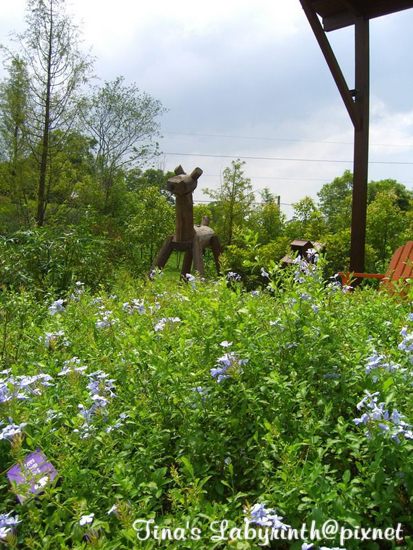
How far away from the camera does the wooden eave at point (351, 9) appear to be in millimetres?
4812

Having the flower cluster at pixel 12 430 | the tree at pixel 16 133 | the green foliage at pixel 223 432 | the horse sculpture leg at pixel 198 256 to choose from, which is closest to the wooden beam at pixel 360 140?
the horse sculpture leg at pixel 198 256

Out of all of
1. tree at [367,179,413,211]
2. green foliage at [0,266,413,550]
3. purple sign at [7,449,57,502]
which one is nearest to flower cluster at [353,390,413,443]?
green foliage at [0,266,413,550]

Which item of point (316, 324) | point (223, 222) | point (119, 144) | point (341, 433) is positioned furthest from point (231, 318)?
point (119, 144)

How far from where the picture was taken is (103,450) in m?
1.28

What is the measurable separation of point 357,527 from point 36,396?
0.97 meters

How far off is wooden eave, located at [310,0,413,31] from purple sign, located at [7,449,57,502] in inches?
191

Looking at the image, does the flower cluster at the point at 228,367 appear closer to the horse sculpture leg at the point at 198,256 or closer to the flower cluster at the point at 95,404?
the flower cluster at the point at 95,404

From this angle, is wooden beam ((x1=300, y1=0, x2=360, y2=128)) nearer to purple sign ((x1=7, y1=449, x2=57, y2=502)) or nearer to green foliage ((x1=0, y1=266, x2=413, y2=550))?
green foliage ((x1=0, y1=266, x2=413, y2=550))

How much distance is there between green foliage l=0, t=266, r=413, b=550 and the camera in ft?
3.45

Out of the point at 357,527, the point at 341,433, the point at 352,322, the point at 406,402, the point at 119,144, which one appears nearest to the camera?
the point at 357,527

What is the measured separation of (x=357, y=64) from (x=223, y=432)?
456cm

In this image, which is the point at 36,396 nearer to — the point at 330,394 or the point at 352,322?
the point at 330,394

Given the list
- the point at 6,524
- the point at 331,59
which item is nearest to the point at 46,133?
the point at 331,59

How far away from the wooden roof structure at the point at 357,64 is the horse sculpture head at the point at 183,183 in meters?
1.74
